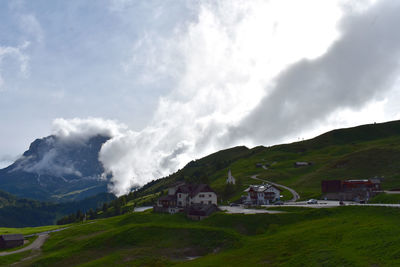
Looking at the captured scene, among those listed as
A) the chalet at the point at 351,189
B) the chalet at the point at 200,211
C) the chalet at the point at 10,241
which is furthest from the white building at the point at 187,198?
the chalet at the point at 10,241

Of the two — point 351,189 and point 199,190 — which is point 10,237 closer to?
point 199,190

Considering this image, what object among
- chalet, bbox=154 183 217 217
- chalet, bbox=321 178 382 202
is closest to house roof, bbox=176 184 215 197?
chalet, bbox=154 183 217 217

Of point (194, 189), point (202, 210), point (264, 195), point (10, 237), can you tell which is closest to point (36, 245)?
point (10, 237)

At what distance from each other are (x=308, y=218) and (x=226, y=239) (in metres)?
20.9

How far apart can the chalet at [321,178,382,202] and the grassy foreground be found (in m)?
35.2

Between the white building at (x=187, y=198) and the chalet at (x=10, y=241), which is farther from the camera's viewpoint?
the white building at (x=187, y=198)

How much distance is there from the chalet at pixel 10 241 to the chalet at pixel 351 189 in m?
108

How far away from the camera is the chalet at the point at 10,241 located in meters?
98.2

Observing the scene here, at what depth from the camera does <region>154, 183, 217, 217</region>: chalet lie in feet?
381

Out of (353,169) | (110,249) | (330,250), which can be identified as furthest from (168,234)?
(353,169)

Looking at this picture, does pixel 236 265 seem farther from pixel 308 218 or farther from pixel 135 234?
pixel 135 234

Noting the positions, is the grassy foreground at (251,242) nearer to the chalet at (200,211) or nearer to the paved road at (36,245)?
the chalet at (200,211)

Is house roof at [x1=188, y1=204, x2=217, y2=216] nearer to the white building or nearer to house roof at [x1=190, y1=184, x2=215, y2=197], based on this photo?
the white building

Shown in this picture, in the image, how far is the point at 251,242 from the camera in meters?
64.2
